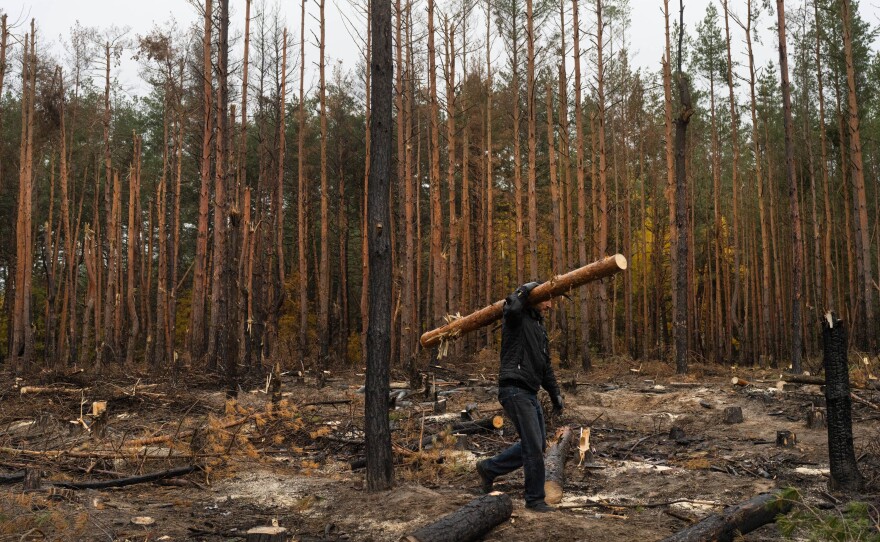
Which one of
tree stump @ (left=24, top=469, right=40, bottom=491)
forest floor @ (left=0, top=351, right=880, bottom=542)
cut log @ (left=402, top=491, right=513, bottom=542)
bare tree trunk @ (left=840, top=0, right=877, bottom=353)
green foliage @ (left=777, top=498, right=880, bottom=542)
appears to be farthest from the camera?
bare tree trunk @ (left=840, top=0, right=877, bottom=353)

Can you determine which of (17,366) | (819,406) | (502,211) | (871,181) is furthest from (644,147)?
(17,366)

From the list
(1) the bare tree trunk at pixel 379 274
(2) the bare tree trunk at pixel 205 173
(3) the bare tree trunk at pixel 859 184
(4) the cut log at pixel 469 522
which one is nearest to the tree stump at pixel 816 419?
(4) the cut log at pixel 469 522

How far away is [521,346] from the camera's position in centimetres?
595

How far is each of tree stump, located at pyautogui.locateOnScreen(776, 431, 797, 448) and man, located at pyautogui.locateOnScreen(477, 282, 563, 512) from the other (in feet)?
12.1

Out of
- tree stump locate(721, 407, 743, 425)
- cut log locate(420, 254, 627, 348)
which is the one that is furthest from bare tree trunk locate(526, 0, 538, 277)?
cut log locate(420, 254, 627, 348)

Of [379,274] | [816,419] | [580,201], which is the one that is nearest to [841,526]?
[379,274]

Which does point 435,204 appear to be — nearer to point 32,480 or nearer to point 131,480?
point 131,480

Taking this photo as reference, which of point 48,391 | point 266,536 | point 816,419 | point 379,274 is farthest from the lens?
point 48,391

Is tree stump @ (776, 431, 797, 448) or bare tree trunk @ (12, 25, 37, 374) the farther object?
bare tree trunk @ (12, 25, 37, 374)

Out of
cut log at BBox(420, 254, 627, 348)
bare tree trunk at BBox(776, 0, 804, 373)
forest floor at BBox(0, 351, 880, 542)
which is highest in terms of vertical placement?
bare tree trunk at BBox(776, 0, 804, 373)

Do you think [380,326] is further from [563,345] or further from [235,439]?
[563,345]

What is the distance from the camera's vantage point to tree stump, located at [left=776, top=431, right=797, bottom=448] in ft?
Answer: 27.1

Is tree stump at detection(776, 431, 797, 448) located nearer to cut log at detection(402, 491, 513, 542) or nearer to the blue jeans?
the blue jeans

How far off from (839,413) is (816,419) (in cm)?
348
